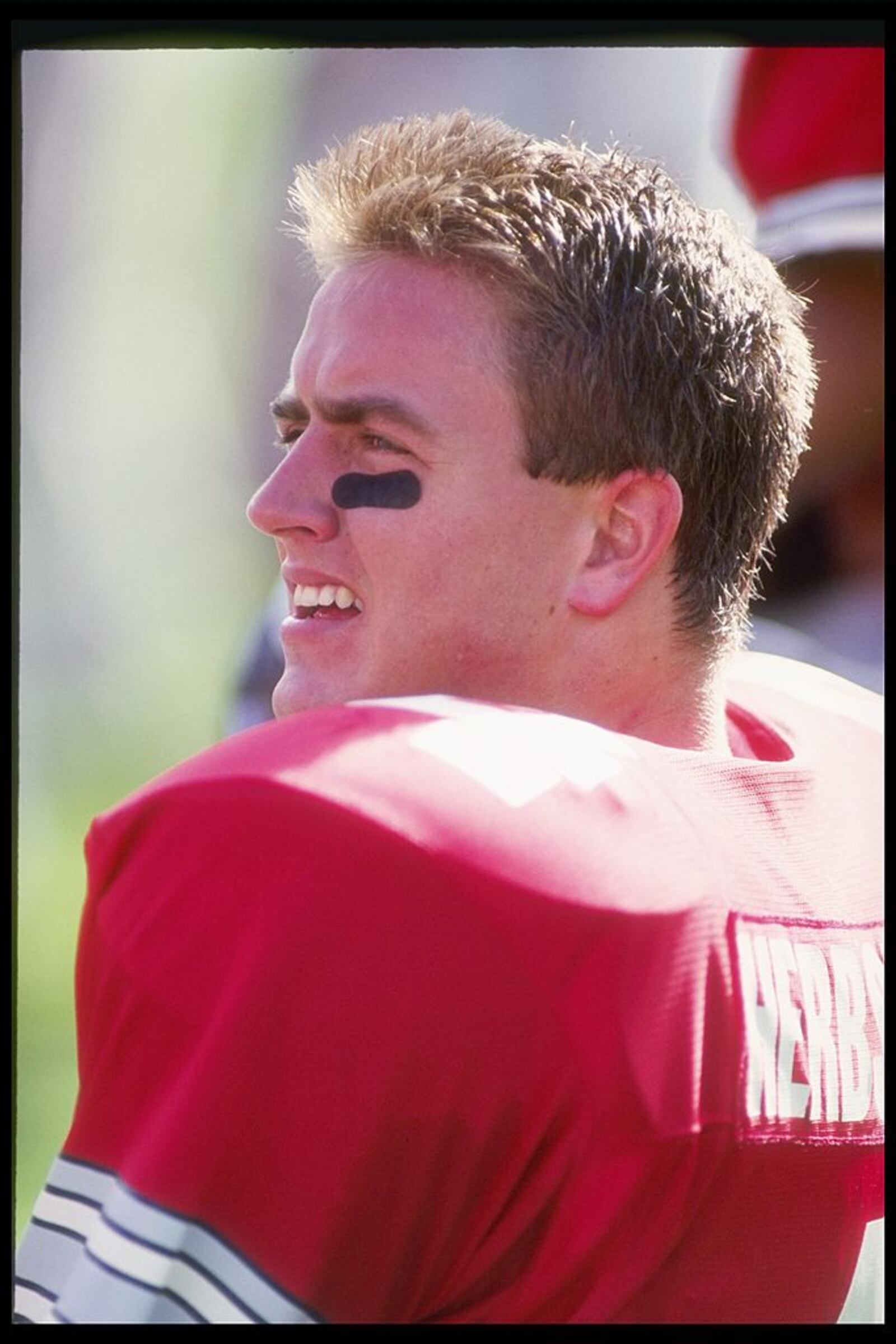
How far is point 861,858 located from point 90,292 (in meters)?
1.39

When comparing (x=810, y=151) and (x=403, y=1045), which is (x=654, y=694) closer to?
(x=403, y=1045)

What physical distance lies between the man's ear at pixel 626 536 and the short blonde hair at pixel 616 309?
2cm

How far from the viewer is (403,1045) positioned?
40.6 inches

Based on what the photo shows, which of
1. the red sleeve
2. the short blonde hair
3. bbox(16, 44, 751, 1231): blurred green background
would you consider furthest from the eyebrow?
bbox(16, 44, 751, 1231): blurred green background

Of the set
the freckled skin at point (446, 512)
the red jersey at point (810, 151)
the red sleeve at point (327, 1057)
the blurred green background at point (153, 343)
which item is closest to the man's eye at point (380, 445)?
the freckled skin at point (446, 512)

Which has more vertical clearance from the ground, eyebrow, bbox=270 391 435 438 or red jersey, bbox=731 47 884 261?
red jersey, bbox=731 47 884 261

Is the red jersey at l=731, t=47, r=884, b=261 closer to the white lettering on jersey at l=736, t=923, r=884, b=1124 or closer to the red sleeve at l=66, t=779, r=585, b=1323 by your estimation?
the white lettering on jersey at l=736, t=923, r=884, b=1124

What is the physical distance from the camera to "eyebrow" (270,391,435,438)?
1.40 metres

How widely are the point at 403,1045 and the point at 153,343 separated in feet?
5.12

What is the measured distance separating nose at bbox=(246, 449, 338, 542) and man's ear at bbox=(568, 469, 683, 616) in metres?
0.26

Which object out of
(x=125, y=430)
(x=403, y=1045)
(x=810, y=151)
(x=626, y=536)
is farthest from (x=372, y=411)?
(x=810, y=151)

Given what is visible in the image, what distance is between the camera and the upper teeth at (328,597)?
1.48 m

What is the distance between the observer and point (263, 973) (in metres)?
1.00
